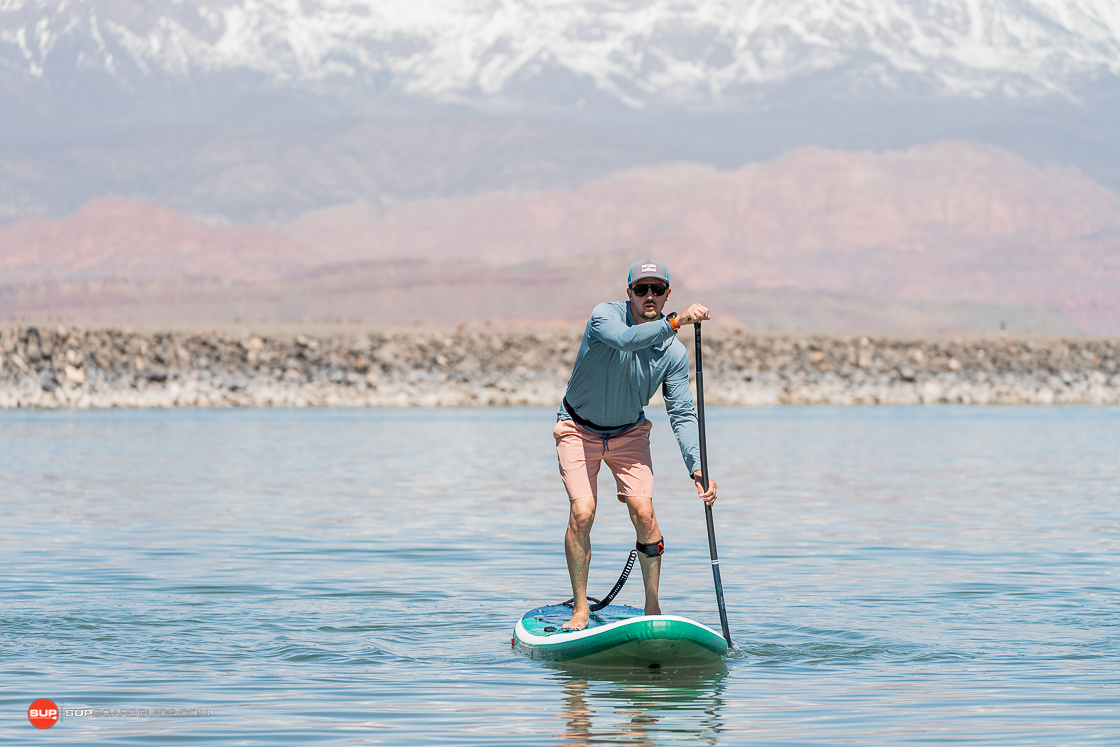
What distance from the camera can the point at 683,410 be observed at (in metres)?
11.6

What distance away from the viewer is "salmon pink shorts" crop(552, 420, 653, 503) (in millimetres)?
11531

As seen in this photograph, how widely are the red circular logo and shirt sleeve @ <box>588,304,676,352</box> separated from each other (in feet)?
13.1

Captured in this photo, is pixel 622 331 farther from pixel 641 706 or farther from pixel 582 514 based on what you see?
pixel 641 706

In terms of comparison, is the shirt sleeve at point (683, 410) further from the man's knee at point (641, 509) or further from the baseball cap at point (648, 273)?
the baseball cap at point (648, 273)

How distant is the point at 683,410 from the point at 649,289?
96 cm

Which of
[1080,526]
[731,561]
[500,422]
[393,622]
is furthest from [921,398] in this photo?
[393,622]

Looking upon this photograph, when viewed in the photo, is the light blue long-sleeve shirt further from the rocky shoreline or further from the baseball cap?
the rocky shoreline

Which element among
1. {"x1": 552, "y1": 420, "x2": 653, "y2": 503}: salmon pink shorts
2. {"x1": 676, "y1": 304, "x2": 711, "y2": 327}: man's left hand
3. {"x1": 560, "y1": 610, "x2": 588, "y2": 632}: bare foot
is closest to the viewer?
{"x1": 676, "y1": 304, "x2": 711, "y2": 327}: man's left hand

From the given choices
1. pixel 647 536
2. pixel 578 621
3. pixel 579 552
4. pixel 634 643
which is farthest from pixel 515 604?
pixel 634 643

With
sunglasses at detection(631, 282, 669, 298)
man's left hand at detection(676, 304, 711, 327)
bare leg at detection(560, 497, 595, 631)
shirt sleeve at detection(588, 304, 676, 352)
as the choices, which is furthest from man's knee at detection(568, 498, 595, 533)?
man's left hand at detection(676, 304, 711, 327)

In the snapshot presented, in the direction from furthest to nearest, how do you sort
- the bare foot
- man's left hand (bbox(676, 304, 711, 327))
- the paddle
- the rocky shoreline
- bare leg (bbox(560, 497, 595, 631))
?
the rocky shoreline, the bare foot, bare leg (bbox(560, 497, 595, 631)), the paddle, man's left hand (bbox(676, 304, 711, 327))

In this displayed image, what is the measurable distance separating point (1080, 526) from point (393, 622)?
10934 mm

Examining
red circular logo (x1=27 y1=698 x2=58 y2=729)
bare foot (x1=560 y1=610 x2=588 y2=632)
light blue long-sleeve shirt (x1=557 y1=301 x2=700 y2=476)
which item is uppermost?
light blue long-sleeve shirt (x1=557 y1=301 x2=700 y2=476)

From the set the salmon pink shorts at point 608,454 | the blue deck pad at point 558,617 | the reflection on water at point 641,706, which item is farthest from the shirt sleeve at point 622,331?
the reflection on water at point 641,706
